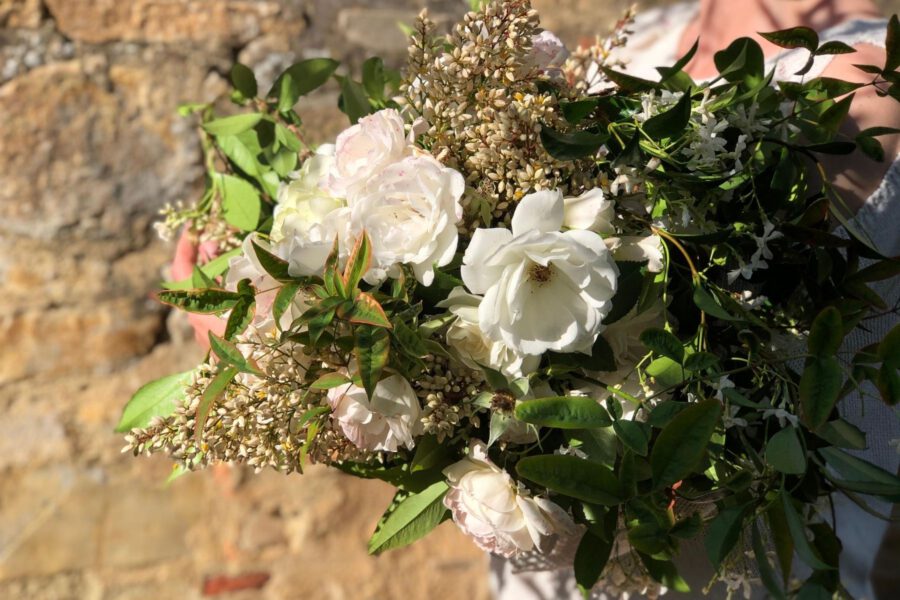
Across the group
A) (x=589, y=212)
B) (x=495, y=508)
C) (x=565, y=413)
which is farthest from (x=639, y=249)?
(x=495, y=508)

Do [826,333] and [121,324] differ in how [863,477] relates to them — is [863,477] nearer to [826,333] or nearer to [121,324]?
[826,333]

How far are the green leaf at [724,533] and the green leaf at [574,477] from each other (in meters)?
0.08

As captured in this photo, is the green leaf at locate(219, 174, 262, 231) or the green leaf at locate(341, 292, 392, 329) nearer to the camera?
the green leaf at locate(341, 292, 392, 329)

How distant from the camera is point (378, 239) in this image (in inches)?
27.6

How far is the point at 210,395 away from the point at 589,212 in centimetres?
37

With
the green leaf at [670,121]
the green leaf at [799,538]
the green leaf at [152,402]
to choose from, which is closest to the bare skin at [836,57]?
the green leaf at [670,121]

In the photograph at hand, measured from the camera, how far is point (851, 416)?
997 millimetres

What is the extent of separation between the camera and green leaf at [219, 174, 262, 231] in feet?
3.26

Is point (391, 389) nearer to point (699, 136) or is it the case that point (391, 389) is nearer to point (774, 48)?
point (699, 136)

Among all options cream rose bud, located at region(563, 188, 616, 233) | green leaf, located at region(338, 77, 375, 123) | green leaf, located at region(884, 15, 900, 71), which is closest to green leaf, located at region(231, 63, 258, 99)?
green leaf, located at region(338, 77, 375, 123)

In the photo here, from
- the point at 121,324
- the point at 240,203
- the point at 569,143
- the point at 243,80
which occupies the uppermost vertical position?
the point at 569,143

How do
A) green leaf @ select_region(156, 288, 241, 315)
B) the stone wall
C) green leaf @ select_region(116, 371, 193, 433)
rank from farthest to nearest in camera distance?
the stone wall, green leaf @ select_region(116, 371, 193, 433), green leaf @ select_region(156, 288, 241, 315)

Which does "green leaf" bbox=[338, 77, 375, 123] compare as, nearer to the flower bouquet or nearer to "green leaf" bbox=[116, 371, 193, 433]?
Result: the flower bouquet

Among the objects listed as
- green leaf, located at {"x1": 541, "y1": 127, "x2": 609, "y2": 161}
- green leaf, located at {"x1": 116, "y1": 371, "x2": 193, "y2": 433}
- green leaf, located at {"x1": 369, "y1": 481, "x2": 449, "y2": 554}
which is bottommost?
green leaf, located at {"x1": 116, "y1": 371, "x2": 193, "y2": 433}
